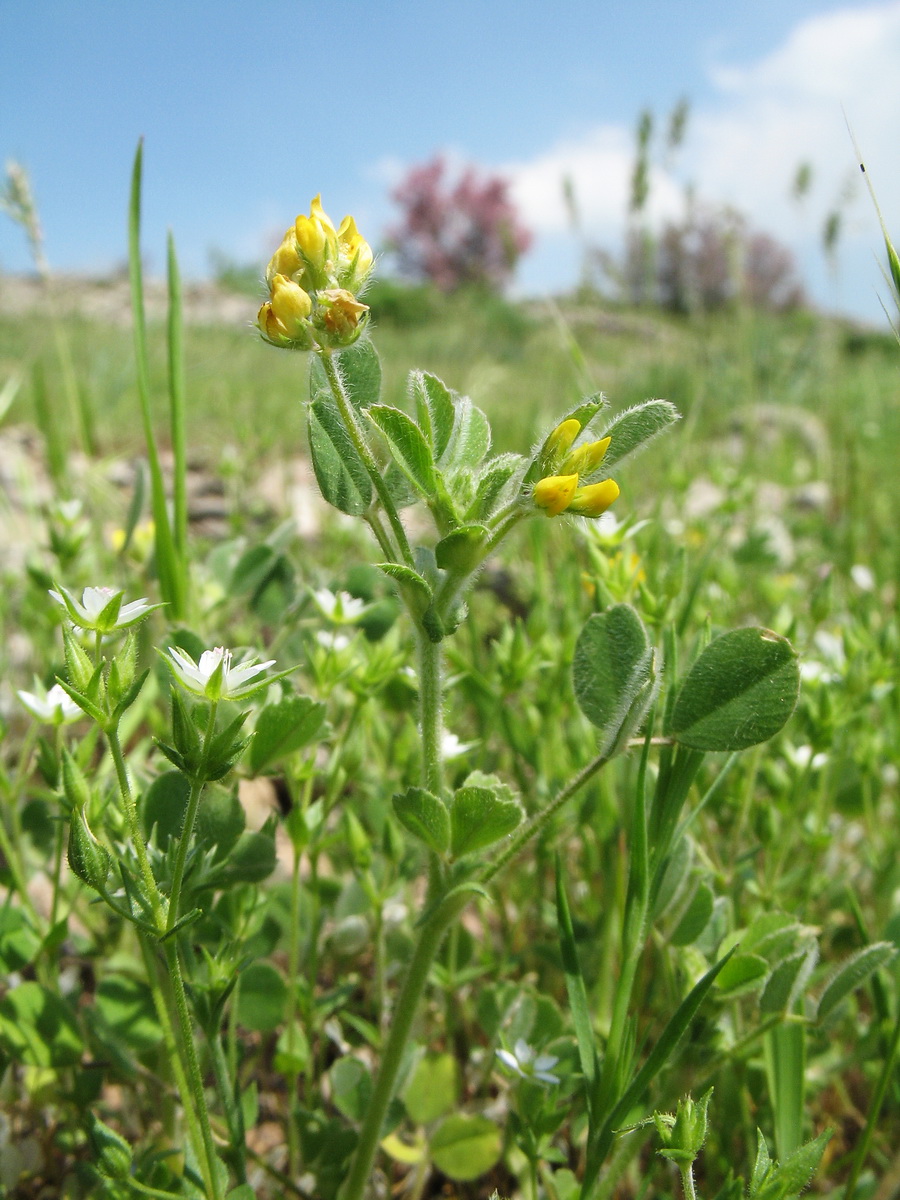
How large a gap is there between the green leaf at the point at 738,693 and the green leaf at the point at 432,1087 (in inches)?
19.4

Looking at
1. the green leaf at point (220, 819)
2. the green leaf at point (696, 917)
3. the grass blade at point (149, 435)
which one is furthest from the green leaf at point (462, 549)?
the grass blade at point (149, 435)

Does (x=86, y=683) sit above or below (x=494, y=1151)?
above

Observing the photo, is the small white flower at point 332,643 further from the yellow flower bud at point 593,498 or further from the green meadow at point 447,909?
the yellow flower bud at point 593,498

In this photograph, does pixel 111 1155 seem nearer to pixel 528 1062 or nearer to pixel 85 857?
pixel 85 857

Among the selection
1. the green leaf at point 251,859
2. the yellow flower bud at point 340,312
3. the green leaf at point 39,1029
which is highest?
the yellow flower bud at point 340,312

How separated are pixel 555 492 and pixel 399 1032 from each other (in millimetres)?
475

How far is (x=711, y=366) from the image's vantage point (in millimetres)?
5141

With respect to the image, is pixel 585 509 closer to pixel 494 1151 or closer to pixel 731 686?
pixel 731 686

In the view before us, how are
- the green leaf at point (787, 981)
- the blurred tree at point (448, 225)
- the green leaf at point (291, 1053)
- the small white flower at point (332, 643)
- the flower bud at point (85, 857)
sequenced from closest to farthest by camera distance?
the flower bud at point (85, 857)
the green leaf at point (787, 981)
the green leaf at point (291, 1053)
the small white flower at point (332, 643)
the blurred tree at point (448, 225)

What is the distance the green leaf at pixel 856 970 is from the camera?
0.80 m

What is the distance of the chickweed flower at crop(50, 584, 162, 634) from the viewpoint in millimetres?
670

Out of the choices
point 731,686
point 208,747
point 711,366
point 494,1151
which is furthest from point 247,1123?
point 711,366

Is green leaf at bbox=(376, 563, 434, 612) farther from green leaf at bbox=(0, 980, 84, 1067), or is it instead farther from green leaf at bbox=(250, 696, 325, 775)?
green leaf at bbox=(0, 980, 84, 1067)

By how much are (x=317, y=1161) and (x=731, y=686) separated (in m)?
0.63
